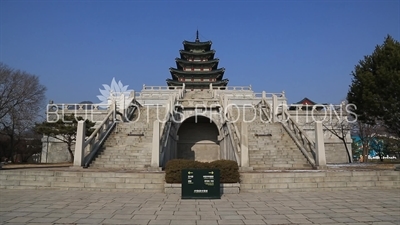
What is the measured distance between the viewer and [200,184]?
8727 mm

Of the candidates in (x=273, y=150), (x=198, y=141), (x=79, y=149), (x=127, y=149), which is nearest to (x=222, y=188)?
(x=273, y=150)

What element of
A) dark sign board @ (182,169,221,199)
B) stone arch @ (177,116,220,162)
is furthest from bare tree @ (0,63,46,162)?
dark sign board @ (182,169,221,199)

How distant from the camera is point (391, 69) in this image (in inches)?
585

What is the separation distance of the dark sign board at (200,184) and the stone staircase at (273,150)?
5912mm

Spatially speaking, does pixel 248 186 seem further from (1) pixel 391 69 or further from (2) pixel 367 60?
(2) pixel 367 60

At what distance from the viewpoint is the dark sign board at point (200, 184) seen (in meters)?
8.64

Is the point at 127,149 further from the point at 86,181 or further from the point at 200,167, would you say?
the point at 200,167

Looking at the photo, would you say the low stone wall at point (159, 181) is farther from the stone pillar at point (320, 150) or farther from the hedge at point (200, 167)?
the stone pillar at point (320, 150)

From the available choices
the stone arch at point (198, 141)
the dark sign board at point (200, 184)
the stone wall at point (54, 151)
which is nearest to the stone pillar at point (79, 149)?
the dark sign board at point (200, 184)

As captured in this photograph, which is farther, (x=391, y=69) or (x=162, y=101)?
(x=162, y=101)

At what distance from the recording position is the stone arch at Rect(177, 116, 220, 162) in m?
29.4

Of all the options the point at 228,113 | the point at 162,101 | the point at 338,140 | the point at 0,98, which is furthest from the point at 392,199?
the point at 0,98

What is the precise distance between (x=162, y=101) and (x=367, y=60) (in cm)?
2248

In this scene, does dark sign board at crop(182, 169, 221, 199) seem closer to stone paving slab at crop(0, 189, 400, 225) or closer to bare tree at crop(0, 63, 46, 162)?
stone paving slab at crop(0, 189, 400, 225)
